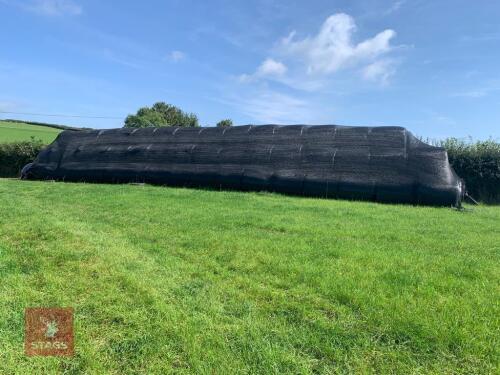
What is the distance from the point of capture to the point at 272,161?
1266 centimetres

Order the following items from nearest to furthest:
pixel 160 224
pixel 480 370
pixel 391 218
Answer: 1. pixel 480 370
2. pixel 160 224
3. pixel 391 218

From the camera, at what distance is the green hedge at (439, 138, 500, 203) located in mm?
14039

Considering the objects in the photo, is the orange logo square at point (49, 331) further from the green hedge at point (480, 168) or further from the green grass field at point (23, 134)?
the green grass field at point (23, 134)

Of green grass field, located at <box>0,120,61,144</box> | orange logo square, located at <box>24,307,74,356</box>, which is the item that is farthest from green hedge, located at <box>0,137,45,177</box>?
orange logo square, located at <box>24,307,74,356</box>

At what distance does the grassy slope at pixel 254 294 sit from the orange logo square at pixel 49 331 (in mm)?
69

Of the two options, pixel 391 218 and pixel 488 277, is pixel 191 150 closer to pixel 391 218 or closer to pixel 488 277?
pixel 391 218

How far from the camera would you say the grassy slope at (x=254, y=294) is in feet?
8.10

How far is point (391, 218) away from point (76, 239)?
571 cm

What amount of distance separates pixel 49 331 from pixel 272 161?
408 inches

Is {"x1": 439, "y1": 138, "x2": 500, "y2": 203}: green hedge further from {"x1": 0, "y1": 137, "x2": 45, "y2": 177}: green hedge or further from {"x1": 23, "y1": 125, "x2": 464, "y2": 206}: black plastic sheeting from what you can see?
{"x1": 0, "y1": 137, "x2": 45, "y2": 177}: green hedge

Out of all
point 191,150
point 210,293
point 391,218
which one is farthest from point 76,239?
point 191,150

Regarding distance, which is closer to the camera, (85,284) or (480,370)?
(480,370)

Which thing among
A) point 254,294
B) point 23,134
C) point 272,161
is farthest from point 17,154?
point 254,294

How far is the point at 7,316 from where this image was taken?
2.89 meters
